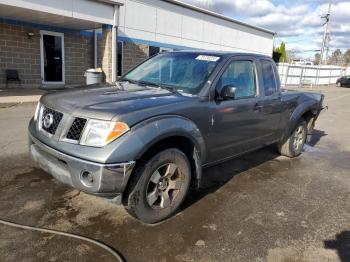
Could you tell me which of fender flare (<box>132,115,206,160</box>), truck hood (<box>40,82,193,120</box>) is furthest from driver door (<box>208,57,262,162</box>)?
truck hood (<box>40,82,193,120</box>)

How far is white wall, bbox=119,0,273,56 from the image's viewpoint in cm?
1719

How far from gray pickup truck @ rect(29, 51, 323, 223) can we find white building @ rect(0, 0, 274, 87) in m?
8.56

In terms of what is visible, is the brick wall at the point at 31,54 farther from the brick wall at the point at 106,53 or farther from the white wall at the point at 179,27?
the white wall at the point at 179,27

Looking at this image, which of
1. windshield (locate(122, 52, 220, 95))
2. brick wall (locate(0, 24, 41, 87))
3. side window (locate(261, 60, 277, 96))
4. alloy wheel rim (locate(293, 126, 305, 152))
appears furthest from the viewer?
brick wall (locate(0, 24, 41, 87))

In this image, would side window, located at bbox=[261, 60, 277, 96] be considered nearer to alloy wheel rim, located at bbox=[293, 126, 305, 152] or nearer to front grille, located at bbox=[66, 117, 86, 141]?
alloy wheel rim, located at bbox=[293, 126, 305, 152]

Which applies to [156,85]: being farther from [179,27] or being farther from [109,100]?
[179,27]

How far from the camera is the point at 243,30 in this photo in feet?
84.3

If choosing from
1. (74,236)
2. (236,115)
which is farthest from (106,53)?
(74,236)

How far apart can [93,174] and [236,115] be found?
6.99ft

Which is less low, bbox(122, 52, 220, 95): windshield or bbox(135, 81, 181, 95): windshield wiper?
bbox(122, 52, 220, 95): windshield

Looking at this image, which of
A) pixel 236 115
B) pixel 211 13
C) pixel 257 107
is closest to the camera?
pixel 236 115

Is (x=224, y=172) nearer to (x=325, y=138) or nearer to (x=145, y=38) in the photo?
(x=325, y=138)

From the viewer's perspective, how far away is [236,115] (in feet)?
14.0

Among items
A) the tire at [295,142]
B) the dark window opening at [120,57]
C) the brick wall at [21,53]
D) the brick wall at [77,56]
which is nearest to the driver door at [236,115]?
the tire at [295,142]
